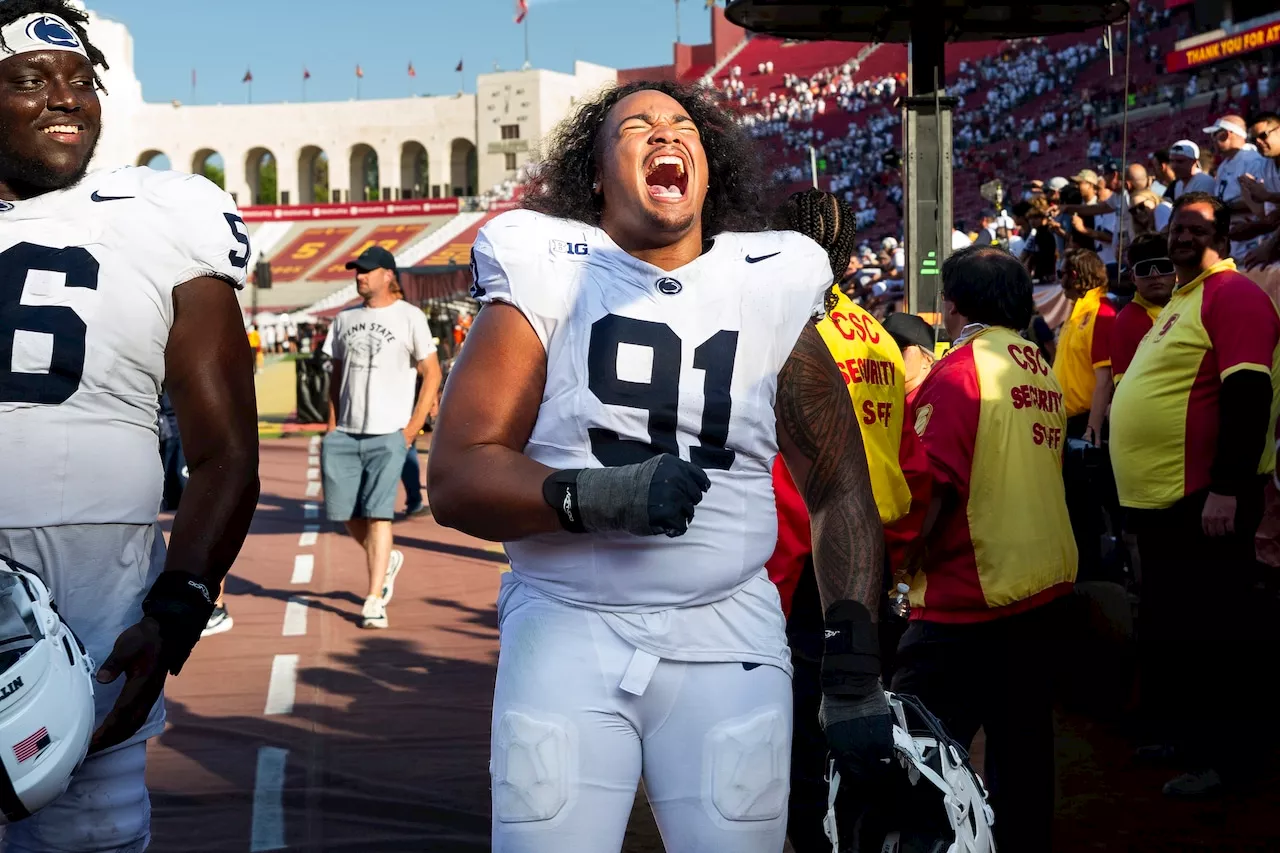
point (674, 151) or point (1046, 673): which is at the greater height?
point (674, 151)

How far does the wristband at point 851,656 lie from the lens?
2.62 meters

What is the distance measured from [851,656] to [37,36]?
1822 mm

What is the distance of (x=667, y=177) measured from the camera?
267cm

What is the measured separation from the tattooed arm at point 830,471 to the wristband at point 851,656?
6 cm

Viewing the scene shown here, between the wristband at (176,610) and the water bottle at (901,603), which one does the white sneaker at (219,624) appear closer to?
the water bottle at (901,603)

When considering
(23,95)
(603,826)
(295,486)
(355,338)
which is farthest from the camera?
(295,486)

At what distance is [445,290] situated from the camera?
1586 inches

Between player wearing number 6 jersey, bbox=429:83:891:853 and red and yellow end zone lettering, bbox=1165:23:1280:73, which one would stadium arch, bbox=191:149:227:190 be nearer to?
red and yellow end zone lettering, bbox=1165:23:1280:73

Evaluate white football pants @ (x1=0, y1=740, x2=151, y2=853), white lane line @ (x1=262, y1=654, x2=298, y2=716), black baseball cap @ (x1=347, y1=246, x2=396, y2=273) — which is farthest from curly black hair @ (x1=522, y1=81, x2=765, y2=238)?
black baseball cap @ (x1=347, y1=246, x2=396, y2=273)

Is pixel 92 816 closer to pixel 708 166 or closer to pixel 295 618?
pixel 708 166

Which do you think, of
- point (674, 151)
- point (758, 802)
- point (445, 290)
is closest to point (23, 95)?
point (674, 151)

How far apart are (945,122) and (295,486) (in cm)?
986

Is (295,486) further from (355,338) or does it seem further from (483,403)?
(483,403)

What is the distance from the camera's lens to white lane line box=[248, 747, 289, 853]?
475cm
